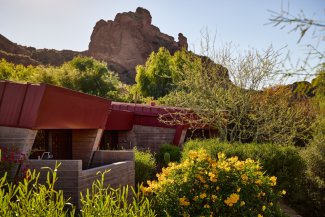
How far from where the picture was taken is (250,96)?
19.1 metres

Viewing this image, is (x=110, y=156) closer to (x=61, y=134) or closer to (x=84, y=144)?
(x=84, y=144)

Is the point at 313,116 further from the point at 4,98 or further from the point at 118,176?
the point at 4,98

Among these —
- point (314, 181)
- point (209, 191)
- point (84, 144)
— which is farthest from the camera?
point (314, 181)

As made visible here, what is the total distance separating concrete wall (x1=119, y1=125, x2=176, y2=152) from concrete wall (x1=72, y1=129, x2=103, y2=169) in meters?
7.85

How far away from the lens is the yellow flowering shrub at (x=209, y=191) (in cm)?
699

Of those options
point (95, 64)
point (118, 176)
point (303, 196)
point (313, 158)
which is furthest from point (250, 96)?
point (95, 64)

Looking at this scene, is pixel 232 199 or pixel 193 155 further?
pixel 193 155

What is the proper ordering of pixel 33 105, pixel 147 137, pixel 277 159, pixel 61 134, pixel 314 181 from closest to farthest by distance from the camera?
pixel 33 105 → pixel 277 159 → pixel 61 134 → pixel 314 181 → pixel 147 137

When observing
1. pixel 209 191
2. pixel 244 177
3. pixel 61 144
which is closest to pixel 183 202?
pixel 209 191

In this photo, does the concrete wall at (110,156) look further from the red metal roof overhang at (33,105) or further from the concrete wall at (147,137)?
the concrete wall at (147,137)

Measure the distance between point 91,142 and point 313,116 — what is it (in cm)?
1754

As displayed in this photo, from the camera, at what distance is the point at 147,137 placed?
23.9 meters

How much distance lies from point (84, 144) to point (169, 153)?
714 centimetres

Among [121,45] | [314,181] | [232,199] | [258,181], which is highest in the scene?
[121,45]
